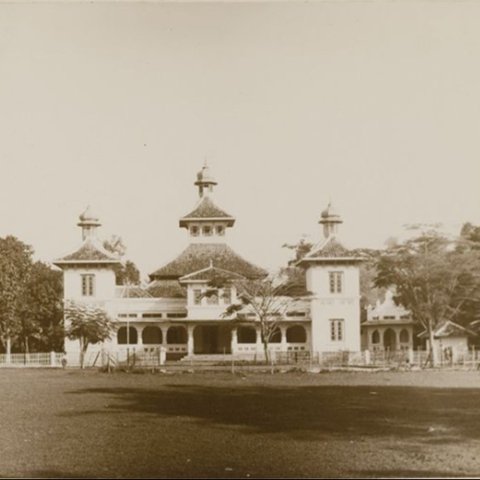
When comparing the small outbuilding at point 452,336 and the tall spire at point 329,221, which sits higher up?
the tall spire at point 329,221

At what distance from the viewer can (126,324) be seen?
1854 inches

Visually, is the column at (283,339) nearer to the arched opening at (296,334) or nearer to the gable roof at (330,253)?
the arched opening at (296,334)

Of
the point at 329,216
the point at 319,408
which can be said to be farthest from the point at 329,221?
the point at 319,408

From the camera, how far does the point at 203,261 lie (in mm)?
50094

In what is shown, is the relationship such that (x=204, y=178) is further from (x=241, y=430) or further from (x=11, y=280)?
(x=241, y=430)

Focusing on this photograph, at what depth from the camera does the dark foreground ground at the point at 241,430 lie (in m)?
11.4

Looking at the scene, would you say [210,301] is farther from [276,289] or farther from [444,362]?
[444,362]

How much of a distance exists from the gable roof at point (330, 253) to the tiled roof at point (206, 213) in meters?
6.02

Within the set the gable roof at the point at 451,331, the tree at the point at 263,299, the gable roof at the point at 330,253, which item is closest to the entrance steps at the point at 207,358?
the tree at the point at 263,299

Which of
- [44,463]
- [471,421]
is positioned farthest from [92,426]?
[471,421]

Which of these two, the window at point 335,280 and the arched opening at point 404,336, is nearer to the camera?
the window at point 335,280

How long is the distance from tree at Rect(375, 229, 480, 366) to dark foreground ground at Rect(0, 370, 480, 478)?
13.4 meters

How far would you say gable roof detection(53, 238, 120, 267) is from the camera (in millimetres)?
46794

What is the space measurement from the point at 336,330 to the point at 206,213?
10.7 meters
